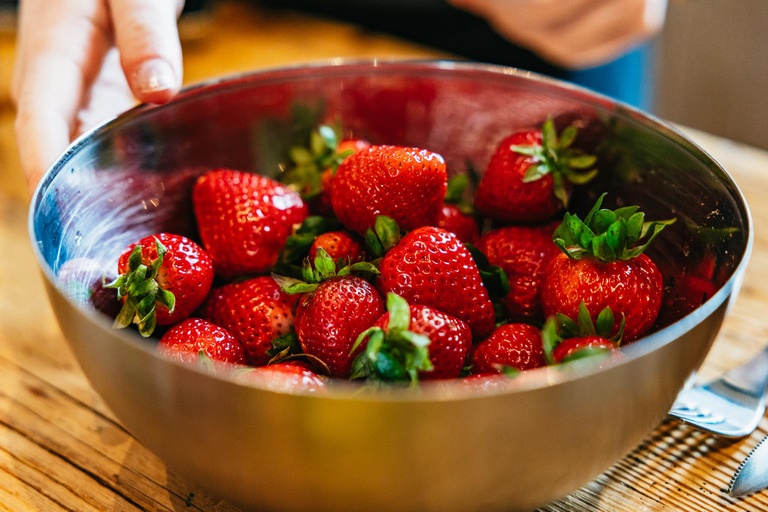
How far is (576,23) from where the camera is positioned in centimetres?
138

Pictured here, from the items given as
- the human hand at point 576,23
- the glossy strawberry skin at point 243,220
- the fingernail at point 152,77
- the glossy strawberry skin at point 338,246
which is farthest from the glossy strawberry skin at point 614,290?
the human hand at point 576,23

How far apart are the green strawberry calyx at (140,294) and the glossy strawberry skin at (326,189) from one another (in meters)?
0.24

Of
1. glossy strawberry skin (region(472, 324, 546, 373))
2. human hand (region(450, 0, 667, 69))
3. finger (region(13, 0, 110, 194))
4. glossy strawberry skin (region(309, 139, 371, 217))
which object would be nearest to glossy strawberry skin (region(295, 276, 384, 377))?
glossy strawberry skin (region(472, 324, 546, 373))

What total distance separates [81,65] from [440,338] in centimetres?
59

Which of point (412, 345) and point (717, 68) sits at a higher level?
point (412, 345)

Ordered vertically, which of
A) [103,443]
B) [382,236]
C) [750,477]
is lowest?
[103,443]

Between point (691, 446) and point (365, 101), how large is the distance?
0.58 meters

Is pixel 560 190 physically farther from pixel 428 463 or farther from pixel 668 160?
pixel 428 463

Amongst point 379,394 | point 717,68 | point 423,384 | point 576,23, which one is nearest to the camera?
point 379,394

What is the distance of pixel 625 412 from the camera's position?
0.50m

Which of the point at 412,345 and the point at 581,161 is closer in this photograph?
the point at 412,345

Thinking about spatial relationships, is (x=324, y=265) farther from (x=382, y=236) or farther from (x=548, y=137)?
(x=548, y=137)

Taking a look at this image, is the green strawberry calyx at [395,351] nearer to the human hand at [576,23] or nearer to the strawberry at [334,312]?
the strawberry at [334,312]

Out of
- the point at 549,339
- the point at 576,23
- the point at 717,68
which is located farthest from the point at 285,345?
the point at 717,68
